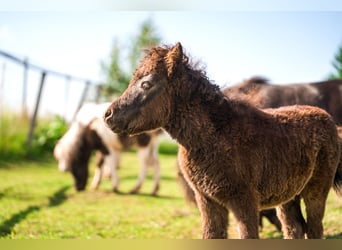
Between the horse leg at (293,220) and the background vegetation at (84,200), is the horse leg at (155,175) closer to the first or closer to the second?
the background vegetation at (84,200)

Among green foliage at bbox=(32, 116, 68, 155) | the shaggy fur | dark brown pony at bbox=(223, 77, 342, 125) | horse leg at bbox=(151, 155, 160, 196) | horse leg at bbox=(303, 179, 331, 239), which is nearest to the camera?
horse leg at bbox=(303, 179, 331, 239)

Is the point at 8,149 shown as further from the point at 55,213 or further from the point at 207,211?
the point at 207,211

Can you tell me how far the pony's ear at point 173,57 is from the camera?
9.09 ft

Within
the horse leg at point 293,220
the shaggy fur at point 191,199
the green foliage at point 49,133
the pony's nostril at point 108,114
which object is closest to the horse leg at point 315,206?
the horse leg at point 293,220

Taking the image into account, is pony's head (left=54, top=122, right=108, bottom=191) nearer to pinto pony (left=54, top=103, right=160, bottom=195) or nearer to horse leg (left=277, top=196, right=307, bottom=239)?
pinto pony (left=54, top=103, right=160, bottom=195)

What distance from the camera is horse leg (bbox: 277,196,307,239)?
3.30 metres

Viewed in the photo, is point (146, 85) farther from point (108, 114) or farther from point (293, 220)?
point (293, 220)

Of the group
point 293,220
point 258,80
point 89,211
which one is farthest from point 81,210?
point 293,220

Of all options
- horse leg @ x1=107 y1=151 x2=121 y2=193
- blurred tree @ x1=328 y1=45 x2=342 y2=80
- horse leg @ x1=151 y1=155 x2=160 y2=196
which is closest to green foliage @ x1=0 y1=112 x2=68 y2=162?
horse leg @ x1=107 y1=151 x2=121 y2=193

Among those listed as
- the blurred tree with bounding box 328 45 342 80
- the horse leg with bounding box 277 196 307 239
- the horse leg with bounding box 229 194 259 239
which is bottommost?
the horse leg with bounding box 277 196 307 239

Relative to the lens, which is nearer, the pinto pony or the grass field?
the grass field

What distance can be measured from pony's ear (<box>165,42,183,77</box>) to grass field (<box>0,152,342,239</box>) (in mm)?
1644

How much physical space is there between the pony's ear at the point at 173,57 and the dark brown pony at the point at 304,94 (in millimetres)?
2060

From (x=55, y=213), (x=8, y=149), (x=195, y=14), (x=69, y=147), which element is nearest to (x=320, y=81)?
(x=195, y=14)
